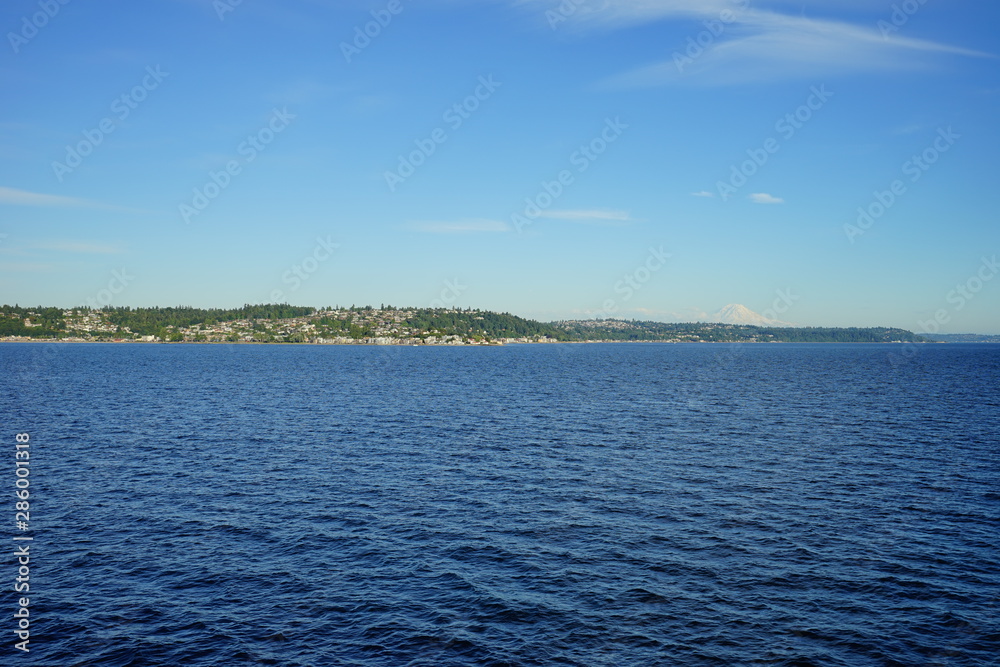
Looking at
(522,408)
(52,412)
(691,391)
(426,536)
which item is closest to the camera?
(426,536)

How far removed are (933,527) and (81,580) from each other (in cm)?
4561

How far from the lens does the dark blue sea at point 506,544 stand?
952 inches

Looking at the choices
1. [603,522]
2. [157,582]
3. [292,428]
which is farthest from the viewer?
[292,428]

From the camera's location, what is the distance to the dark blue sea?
24188 millimetres

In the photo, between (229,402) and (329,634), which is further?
(229,402)

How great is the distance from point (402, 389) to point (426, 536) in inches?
3377

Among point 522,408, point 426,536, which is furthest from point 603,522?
point 522,408

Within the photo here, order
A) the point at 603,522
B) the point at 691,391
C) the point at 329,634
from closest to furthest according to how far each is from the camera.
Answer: the point at 329,634 → the point at 603,522 → the point at 691,391

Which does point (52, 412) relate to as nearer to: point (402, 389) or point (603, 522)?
point (402, 389)

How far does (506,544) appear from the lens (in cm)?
3400

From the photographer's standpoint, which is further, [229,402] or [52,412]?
[229,402]

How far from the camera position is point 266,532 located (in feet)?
116

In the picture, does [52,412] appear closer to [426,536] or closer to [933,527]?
[426,536]

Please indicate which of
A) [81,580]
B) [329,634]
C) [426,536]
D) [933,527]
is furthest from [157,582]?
[933,527]
